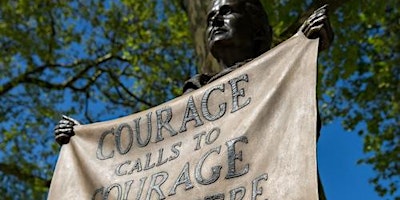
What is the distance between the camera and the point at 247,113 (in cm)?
347

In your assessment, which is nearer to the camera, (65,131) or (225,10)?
(225,10)

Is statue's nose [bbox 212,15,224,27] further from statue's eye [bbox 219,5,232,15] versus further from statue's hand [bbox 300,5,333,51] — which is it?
statue's hand [bbox 300,5,333,51]

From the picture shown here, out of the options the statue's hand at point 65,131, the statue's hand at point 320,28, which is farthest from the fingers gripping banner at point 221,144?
the statue's hand at point 65,131

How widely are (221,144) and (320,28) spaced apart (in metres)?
0.66

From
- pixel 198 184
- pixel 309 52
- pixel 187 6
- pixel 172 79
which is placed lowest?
pixel 198 184

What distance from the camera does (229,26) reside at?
12.5 ft

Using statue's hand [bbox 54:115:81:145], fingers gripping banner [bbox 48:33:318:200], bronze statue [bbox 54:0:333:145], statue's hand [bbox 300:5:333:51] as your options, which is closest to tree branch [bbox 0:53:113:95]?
statue's hand [bbox 54:115:81:145]

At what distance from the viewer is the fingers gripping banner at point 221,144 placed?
3182mm

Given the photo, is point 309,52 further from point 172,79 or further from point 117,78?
point 117,78

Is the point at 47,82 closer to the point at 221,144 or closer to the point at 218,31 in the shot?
the point at 218,31

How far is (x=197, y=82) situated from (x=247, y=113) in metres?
0.45

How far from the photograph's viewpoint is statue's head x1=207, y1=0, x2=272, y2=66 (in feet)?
12.4

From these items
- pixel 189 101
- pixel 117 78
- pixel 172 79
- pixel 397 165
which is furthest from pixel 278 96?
pixel 117 78

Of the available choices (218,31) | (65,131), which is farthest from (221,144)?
(65,131)
